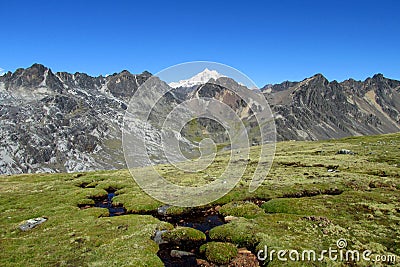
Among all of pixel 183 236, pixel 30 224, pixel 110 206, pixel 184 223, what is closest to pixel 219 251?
pixel 183 236

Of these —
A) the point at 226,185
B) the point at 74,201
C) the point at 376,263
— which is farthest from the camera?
the point at 226,185

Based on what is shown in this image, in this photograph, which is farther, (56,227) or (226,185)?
(226,185)

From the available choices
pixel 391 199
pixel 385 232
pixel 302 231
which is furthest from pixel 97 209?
pixel 391 199

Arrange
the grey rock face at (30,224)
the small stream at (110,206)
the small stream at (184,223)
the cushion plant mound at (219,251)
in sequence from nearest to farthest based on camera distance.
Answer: the cushion plant mound at (219,251) → the small stream at (184,223) → the grey rock face at (30,224) → the small stream at (110,206)

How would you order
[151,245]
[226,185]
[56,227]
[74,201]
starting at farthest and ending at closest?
1. [226,185]
2. [74,201]
3. [56,227]
4. [151,245]

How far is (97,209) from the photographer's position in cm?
4625

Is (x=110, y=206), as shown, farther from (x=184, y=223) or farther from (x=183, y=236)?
(x=183, y=236)

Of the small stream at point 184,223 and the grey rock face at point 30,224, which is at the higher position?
the grey rock face at point 30,224

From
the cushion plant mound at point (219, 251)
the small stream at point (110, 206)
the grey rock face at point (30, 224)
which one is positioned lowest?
the cushion plant mound at point (219, 251)

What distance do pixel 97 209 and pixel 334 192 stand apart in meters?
39.8

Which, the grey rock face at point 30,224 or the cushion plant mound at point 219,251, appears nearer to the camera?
the cushion plant mound at point 219,251

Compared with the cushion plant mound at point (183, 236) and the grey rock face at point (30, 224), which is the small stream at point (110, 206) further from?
the cushion plant mound at point (183, 236)

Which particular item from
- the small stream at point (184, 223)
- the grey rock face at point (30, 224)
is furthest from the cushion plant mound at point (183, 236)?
the grey rock face at point (30, 224)

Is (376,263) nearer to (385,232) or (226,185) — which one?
(385,232)
